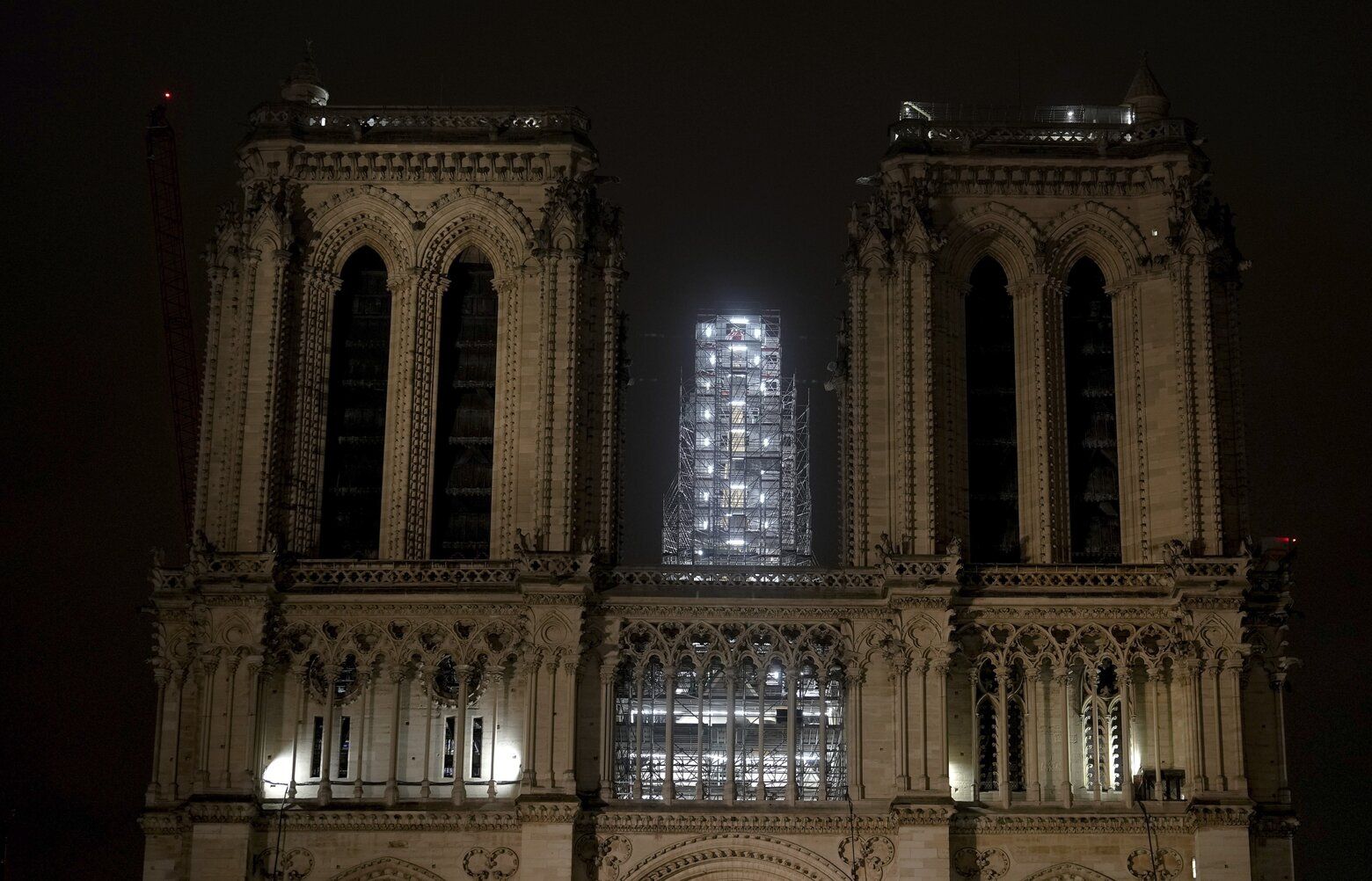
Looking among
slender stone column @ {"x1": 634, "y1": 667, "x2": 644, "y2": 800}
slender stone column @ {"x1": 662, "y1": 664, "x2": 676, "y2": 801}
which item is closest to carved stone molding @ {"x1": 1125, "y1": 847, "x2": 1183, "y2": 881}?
slender stone column @ {"x1": 662, "y1": 664, "x2": 676, "y2": 801}

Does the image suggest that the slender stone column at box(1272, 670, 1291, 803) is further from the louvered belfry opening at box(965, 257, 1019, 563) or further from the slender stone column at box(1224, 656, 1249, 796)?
the louvered belfry opening at box(965, 257, 1019, 563)

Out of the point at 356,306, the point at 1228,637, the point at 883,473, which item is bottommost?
the point at 1228,637

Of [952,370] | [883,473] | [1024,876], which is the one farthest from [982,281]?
[1024,876]

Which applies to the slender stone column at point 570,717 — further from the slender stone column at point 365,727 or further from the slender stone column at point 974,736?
the slender stone column at point 974,736

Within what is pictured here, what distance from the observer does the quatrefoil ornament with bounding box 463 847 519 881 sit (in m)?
52.0

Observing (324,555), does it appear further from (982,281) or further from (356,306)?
(982,281)

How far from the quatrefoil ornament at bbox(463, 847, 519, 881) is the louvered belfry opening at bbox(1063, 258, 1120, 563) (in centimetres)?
1540

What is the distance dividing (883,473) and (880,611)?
3.40 meters

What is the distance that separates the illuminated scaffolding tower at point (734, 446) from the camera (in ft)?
245

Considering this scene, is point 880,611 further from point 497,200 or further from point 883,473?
point 497,200

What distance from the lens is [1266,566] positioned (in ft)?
181

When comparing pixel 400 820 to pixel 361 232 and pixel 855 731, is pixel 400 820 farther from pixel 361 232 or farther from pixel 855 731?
pixel 361 232

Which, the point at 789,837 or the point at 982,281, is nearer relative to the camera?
the point at 789,837

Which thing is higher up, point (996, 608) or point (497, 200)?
point (497, 200)
